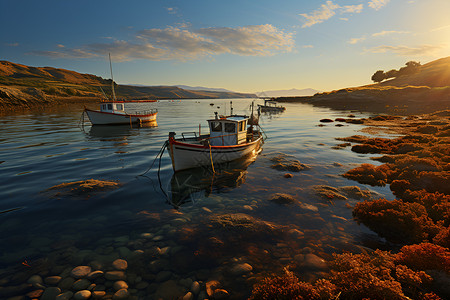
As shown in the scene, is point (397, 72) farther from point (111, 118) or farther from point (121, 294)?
point (121, 294)

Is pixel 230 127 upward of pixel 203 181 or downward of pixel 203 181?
upward

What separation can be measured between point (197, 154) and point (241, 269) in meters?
11.0

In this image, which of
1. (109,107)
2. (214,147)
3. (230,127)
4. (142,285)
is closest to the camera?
(142,285)

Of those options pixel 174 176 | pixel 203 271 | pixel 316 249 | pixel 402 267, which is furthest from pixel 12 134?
pixel 402 267

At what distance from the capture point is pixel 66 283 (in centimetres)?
655

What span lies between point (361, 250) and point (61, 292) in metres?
10.8

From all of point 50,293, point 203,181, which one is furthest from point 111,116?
point 50,293

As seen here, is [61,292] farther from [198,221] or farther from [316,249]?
[316,249]

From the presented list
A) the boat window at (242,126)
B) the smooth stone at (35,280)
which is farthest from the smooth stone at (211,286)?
the boat window at (242,126)

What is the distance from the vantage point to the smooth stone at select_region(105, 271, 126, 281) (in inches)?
268

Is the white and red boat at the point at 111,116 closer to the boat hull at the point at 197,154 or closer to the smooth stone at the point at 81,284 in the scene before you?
the boat hull at the point at 197,154

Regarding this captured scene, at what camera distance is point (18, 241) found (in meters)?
8.72

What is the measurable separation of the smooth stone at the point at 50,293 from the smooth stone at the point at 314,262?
825cm

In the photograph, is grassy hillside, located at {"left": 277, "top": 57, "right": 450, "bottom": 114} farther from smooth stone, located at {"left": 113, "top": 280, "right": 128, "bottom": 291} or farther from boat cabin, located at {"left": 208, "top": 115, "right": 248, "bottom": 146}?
smooth stone, located at {"left": 113, "top": 280, "right": 128, "bottom": 291}
